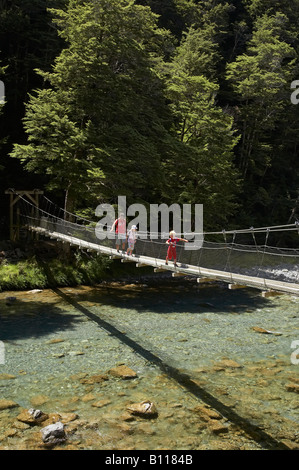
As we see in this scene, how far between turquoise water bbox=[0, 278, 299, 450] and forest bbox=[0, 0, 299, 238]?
475 centimetres

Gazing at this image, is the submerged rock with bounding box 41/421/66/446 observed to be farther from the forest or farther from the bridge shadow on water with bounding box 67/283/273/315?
the forest

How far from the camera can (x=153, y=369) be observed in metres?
7.47

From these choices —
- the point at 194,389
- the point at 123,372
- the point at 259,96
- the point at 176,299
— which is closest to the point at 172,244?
the point at 123,372

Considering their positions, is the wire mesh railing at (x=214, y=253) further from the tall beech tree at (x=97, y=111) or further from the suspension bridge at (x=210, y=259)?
the tall beech tree at (x=97, y=111)

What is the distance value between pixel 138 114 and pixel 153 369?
33.8ft

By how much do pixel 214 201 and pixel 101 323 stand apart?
28.3 ft

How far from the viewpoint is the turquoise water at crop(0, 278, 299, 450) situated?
5.39 metres

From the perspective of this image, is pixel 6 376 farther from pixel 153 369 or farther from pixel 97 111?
pixel 97 111

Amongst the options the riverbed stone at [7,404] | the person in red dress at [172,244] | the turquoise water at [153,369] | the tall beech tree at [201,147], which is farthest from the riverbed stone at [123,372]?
the tall beech tree at [201,147]

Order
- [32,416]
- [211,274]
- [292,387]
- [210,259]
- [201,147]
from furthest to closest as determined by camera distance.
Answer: [201,147] → [210,259] → [211,274] → [292,387] → [32,416]

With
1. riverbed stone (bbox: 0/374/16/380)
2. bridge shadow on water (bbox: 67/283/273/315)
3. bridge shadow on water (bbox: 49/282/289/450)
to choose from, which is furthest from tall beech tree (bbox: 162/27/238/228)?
riverbed stone (bbox: 0/374/16/380)
